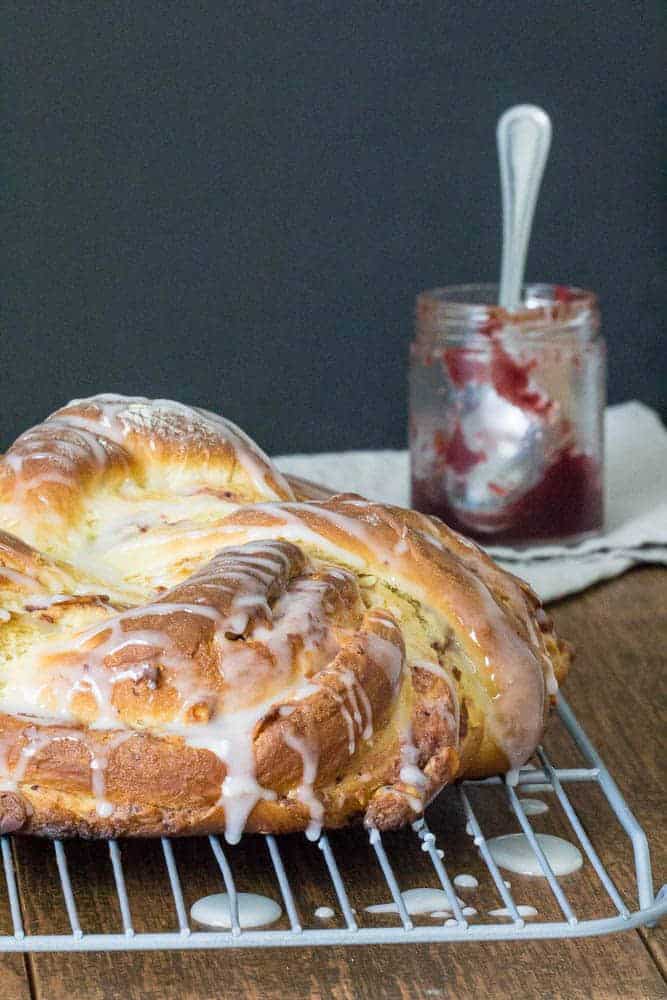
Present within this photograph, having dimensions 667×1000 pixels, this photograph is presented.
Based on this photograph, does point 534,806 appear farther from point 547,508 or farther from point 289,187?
point 289,187

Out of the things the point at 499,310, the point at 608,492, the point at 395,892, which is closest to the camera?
the point at 395,892

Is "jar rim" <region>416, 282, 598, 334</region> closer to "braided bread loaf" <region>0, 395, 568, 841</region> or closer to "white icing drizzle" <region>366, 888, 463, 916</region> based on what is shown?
"braided bread loaf" <region>0, 395, 568, 841</region>

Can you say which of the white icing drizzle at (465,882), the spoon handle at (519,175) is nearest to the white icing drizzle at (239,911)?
the white icing drizzle at (465,882)

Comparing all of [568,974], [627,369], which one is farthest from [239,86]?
[568,974]

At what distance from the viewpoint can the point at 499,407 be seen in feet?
5.93

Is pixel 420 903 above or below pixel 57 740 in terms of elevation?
below

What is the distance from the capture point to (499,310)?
1.78 m

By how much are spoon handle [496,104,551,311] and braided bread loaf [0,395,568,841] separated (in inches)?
28.9

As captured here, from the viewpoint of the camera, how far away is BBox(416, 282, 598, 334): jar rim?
1.78 metres

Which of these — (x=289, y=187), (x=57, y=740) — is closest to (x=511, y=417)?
(x=289, y=187)

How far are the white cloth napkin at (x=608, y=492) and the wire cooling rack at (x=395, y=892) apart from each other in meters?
0.62

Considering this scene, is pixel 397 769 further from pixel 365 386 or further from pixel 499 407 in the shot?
pixel 365 386

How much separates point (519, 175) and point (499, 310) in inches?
7.4

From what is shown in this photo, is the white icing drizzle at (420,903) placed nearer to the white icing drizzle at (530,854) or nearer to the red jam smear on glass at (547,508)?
the white icing drizzle at (530,854)
